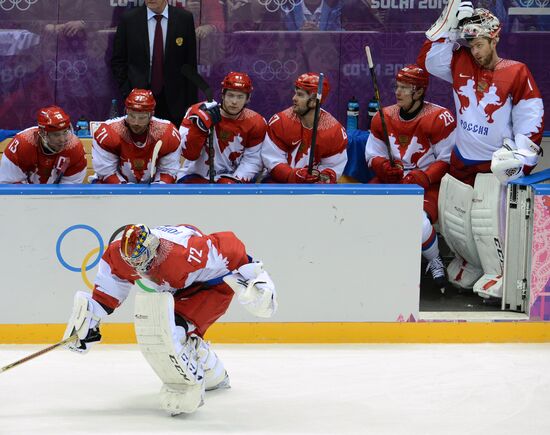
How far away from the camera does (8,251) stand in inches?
230

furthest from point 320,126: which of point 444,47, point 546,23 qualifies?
point 546,23

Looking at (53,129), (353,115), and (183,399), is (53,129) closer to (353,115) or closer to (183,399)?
(183,399)

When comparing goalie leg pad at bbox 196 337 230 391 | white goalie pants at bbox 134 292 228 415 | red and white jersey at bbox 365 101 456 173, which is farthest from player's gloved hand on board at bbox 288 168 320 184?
white goalie pants at bbox 134 292 228 415

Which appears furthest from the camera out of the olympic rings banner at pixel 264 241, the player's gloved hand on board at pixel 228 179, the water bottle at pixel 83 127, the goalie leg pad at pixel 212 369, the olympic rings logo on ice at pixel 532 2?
the olympic rings logo on ice at pixel 532 2

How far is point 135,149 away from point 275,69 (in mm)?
1961

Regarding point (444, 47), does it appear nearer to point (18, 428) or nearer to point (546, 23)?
point (546, 23)

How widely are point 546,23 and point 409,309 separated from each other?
286 centimetres

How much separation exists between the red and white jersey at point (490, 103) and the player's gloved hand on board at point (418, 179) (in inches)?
8.6

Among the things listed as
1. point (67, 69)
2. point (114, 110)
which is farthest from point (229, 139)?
point (67, 69)

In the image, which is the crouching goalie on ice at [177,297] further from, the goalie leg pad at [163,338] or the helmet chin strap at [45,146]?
the helmet chin strap at [45,146]

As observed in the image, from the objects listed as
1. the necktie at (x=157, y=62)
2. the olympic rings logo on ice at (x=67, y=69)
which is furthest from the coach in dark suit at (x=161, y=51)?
the olympic rings logo on ice at (x=67, y=69)

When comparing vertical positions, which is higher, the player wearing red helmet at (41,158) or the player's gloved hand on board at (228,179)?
the player wearing red helmet at (41,158)

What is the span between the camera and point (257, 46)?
821cm

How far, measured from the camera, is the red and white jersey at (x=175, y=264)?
4.94 metres
